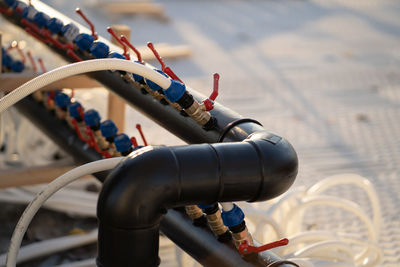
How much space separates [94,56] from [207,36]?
6.92m

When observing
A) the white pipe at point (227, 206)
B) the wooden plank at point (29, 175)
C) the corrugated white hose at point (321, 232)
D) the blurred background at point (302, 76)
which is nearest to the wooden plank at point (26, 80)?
the wooden plank at point (29, 175)

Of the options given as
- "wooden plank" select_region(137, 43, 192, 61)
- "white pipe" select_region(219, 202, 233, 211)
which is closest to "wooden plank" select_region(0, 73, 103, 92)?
"white pipe" select_region(219, 202, 233, 211)

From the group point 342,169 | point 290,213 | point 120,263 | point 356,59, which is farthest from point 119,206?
point 356,59

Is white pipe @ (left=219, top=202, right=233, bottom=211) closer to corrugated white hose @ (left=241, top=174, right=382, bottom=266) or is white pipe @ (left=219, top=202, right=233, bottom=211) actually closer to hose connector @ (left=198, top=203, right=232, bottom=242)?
hose connector @ (left=198, top=203, right=232, bottom=242)

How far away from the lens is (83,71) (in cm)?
174

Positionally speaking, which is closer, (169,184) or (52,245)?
(169,184)

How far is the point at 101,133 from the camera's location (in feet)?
8.36

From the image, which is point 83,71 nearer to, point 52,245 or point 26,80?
point 26,80

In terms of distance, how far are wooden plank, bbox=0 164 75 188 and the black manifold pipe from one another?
1.53 meters

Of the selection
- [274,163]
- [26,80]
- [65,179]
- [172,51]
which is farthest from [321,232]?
[172,51]

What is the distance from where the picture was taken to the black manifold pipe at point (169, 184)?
5.01 ft

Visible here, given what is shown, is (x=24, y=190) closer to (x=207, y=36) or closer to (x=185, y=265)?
(x=185, y=265)

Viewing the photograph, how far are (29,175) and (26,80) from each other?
1.85 feet

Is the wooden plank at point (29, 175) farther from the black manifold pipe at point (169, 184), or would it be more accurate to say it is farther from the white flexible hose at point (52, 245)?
the black manifold pipe at point (169, 184)
